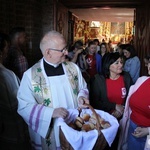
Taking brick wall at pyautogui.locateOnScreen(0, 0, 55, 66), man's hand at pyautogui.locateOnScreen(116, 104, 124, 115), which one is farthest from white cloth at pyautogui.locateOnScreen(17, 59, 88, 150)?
brick wall at pyautogui.locateOnScreen(0, 0, 55, 66)

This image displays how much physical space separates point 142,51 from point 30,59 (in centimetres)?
247

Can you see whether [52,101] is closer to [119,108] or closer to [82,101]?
[82,101]

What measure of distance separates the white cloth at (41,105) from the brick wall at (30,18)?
7.25 ft

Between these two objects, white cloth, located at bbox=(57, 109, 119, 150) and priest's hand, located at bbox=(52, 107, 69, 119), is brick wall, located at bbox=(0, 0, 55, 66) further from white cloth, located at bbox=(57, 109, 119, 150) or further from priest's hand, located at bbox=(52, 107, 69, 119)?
white cloth, located at bbox=(57, 109, 119, 150)

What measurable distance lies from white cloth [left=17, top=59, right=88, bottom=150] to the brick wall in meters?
2.21

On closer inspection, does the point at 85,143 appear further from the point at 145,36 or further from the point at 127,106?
the point at 145,36

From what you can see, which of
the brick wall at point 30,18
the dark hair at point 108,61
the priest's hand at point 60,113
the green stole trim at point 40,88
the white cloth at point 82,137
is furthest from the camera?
the brick wall at point 30,18

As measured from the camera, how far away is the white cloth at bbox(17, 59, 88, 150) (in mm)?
1510

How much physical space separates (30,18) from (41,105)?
3.19 m

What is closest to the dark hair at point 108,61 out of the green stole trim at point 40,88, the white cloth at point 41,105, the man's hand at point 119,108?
the man's hand at point 119,108

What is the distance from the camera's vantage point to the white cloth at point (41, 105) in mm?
1510

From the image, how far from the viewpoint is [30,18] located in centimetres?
438

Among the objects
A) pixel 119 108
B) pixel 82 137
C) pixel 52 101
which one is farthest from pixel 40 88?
pixel 119 108

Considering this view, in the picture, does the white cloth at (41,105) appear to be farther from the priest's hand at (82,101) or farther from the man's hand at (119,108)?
the man's hand at (119,108)
